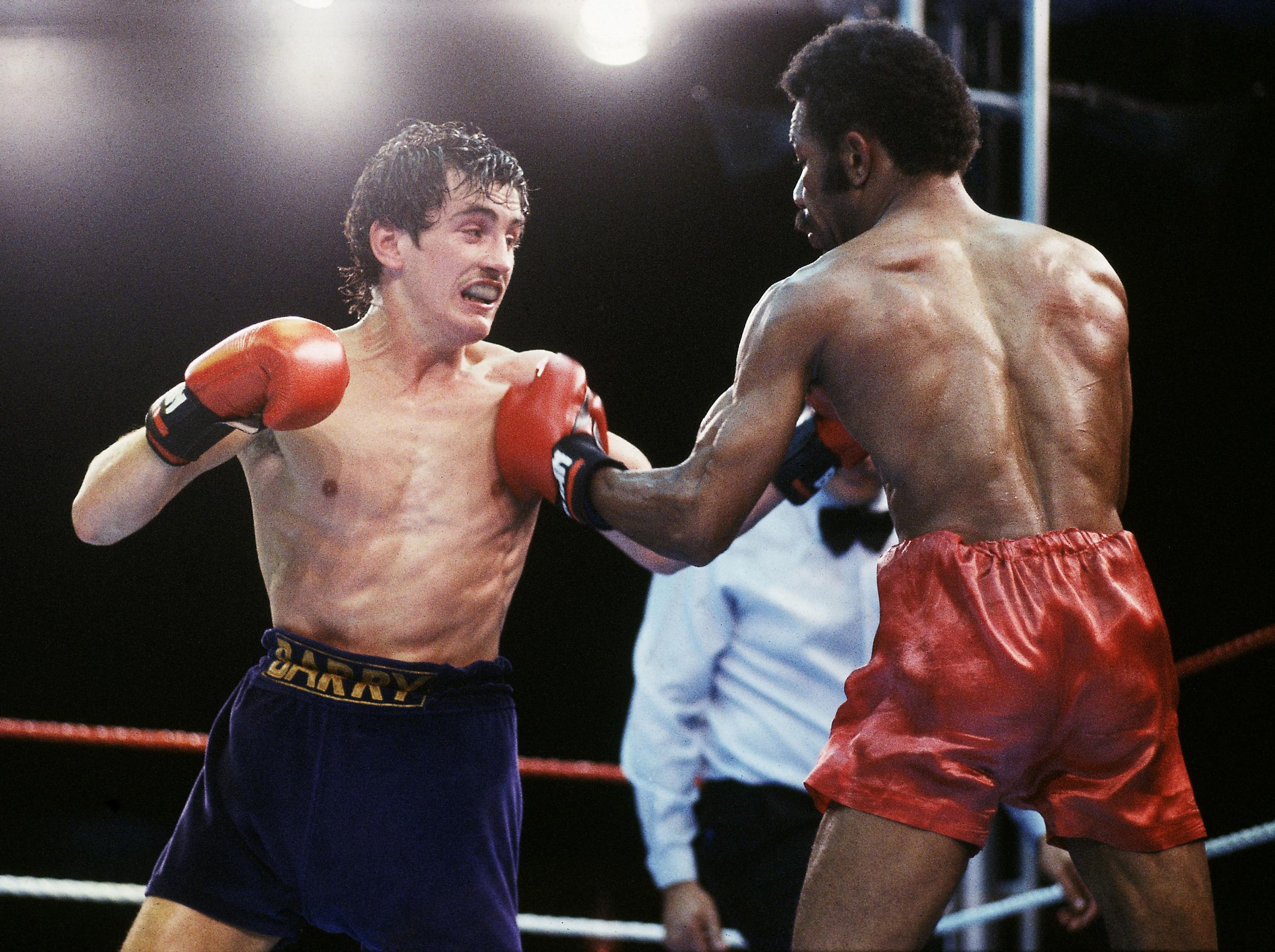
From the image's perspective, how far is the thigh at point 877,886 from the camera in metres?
1.33

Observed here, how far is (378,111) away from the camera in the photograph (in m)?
2.10

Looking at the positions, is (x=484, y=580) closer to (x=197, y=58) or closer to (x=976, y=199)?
(x=197, y=58)

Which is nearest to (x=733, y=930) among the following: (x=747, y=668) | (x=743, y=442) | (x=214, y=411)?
(x=747, y=668)

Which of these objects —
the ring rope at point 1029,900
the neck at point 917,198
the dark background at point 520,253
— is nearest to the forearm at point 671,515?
the neck at point 917,198

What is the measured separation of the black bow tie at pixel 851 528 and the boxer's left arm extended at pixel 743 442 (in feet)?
1.75

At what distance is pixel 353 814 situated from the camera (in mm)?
1629

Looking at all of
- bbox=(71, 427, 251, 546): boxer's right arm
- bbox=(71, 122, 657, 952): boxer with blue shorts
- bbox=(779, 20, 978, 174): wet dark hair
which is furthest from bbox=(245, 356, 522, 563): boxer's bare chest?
bbox=(779, 20, 978, 174): wet dark hair

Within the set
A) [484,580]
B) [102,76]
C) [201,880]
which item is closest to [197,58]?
[102,76]

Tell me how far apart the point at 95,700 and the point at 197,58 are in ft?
5.16

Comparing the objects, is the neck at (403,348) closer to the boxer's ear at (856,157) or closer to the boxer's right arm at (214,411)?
the boxer's right arm at (214,411)

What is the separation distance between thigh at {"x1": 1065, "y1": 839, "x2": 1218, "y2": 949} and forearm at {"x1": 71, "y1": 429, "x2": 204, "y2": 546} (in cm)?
131

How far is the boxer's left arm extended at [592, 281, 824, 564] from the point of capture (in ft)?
5.05

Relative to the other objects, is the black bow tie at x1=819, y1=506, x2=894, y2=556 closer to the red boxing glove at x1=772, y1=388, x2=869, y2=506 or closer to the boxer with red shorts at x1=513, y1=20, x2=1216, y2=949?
the red boxing glove at x1=772, y1=388, x2=869, y2=506

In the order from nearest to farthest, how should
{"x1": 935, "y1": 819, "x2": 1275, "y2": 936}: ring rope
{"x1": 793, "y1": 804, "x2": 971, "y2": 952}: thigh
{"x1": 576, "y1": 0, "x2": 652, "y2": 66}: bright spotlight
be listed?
1. {"x1": 793, "y1": 804, "x2": 971, "y2": 952}: thigh
2. {"x1": 935, "y1": 819, "x2": 1275, "y2": 936}: ring rope
3. {"x1": 576, "y1": 0, "x2": 652, "y2": 66}: bright spotlight
